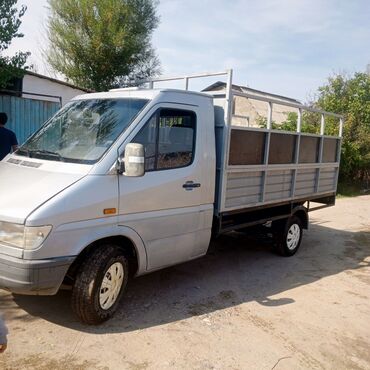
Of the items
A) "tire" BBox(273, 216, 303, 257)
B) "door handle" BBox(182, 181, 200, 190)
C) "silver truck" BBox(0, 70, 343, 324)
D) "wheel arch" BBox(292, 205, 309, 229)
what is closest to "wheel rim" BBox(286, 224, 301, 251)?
"tire" BBox(273, 216, 303, 257)

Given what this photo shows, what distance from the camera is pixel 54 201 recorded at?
11.7ft

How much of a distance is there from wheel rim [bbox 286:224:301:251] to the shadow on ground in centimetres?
22

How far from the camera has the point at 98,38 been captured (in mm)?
22500

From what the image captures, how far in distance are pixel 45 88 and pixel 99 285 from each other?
12.5 meters

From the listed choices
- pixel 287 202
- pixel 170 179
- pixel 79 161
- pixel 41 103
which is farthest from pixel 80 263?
pixel 41 103

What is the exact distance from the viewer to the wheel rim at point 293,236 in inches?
276

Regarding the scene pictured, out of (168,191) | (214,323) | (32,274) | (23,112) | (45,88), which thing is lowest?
(214,323)

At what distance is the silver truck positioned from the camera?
3566mm

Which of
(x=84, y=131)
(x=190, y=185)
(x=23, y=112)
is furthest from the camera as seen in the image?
(x=23, y=112)

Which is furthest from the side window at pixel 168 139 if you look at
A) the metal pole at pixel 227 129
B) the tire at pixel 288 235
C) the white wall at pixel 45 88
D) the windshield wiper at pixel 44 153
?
the white wall at pixel 45 88

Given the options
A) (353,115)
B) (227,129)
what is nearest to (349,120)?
(353,115)

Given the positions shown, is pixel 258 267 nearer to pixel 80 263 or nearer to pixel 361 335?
pixel 361 335

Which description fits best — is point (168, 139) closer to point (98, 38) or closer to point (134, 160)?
point (134, 160)

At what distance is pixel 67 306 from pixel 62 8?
2197 cm
